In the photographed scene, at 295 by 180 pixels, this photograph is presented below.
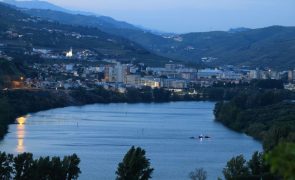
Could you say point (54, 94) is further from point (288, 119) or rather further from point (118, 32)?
point (118, 32)

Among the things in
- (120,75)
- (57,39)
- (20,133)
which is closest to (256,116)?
(20,133)


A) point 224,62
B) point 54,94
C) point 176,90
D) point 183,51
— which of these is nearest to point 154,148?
point 54,94

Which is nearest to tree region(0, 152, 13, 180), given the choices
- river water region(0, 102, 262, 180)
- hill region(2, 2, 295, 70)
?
river water region(0, 102, 262, 180)

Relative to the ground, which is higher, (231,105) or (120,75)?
(120,75)

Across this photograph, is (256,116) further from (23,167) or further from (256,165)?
(23,167)

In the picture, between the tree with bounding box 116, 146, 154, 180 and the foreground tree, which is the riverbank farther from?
the foreground tree

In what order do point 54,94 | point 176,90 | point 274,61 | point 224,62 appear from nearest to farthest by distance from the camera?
1. point 54,94
2. point 176,90
3. point 274,61
4. point 224,62

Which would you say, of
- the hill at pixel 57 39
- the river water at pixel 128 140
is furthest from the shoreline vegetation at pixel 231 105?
the hill at pixel 57 39
